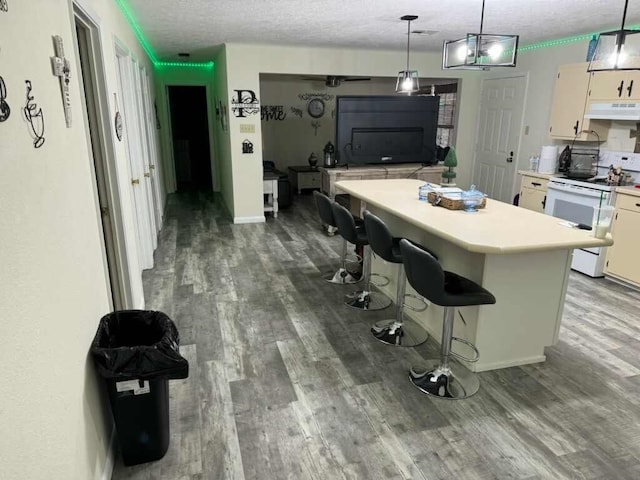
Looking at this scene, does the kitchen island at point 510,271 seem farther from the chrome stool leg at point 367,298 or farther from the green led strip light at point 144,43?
the green led strip light at point 144,43

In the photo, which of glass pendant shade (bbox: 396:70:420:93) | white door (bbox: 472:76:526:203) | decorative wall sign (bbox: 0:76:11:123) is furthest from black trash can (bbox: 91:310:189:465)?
white door (bbox: 472:76:526:203)

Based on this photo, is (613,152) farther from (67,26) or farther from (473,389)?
(67,26)

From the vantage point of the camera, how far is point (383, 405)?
2518mm

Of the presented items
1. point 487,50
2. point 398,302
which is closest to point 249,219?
point 398,302

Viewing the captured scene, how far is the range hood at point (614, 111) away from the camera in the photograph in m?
4.26

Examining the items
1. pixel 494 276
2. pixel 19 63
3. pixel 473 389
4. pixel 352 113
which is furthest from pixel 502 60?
pixel 352 113

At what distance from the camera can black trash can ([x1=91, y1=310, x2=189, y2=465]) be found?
1.91m

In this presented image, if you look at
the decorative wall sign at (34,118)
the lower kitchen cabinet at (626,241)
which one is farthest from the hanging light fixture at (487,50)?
the decorative wall sign at (34,118)

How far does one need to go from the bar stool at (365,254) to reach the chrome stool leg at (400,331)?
0.37 meters

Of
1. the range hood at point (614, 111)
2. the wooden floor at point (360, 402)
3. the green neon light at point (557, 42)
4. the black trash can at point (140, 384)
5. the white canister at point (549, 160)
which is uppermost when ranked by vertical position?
the green neon light at point (557, 42)

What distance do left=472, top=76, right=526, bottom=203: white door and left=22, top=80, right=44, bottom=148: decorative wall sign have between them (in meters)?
6.09

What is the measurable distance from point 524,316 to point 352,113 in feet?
14.5

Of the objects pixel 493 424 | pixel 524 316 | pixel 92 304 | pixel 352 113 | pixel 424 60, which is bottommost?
pixel 493 424

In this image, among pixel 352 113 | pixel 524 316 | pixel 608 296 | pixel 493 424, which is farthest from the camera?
pixel 352 113
